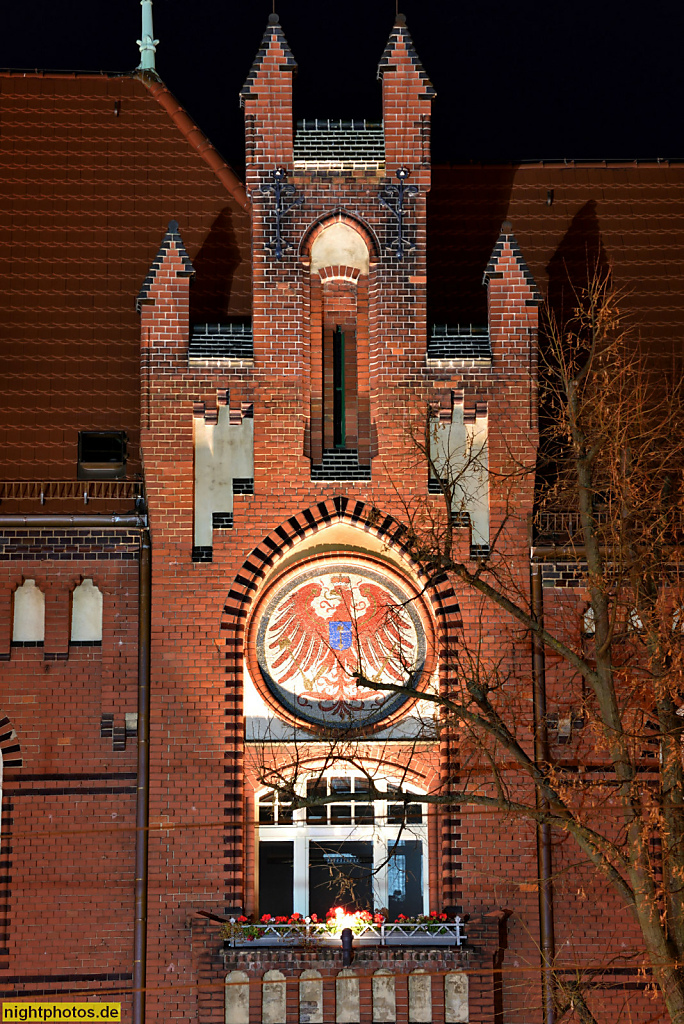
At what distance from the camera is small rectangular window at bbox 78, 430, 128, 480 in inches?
730

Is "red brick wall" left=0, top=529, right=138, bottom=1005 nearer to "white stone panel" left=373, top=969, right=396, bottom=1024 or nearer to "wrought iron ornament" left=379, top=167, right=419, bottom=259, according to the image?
"white stone panel" left=373, top=969, right=396, bottom=1024

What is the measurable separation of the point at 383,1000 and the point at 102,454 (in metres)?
7.34

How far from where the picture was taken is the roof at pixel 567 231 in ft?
65.8

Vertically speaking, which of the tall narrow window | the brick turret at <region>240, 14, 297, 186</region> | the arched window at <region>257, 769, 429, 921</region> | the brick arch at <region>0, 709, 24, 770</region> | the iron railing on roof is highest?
the brick turret at <region>240, 14, 297, 186</region>

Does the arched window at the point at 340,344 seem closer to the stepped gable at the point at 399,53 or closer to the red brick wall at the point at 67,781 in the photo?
the stepped gable at the point at 399,53

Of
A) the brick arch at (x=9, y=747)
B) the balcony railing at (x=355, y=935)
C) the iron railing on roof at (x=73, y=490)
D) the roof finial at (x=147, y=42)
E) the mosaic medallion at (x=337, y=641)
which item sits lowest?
the balcony railing at (x=355, y=935)

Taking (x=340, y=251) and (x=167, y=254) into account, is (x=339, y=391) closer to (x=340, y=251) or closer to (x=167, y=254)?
(x=340, y=251)

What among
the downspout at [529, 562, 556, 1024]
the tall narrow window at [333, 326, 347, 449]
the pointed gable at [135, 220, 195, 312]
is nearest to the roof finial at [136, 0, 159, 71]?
the pointed gable at [135, 220, 195, 312]

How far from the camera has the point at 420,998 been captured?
53.9 ft

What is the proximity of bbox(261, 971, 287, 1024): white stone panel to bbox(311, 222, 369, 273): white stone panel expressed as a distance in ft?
27.9

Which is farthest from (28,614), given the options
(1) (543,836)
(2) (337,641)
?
(1) (543,836)

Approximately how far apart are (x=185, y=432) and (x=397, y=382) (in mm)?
2628

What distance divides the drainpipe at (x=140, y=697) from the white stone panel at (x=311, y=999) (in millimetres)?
1830

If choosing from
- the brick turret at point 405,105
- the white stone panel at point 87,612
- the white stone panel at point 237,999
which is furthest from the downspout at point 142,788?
the brick turret at point 405,105
